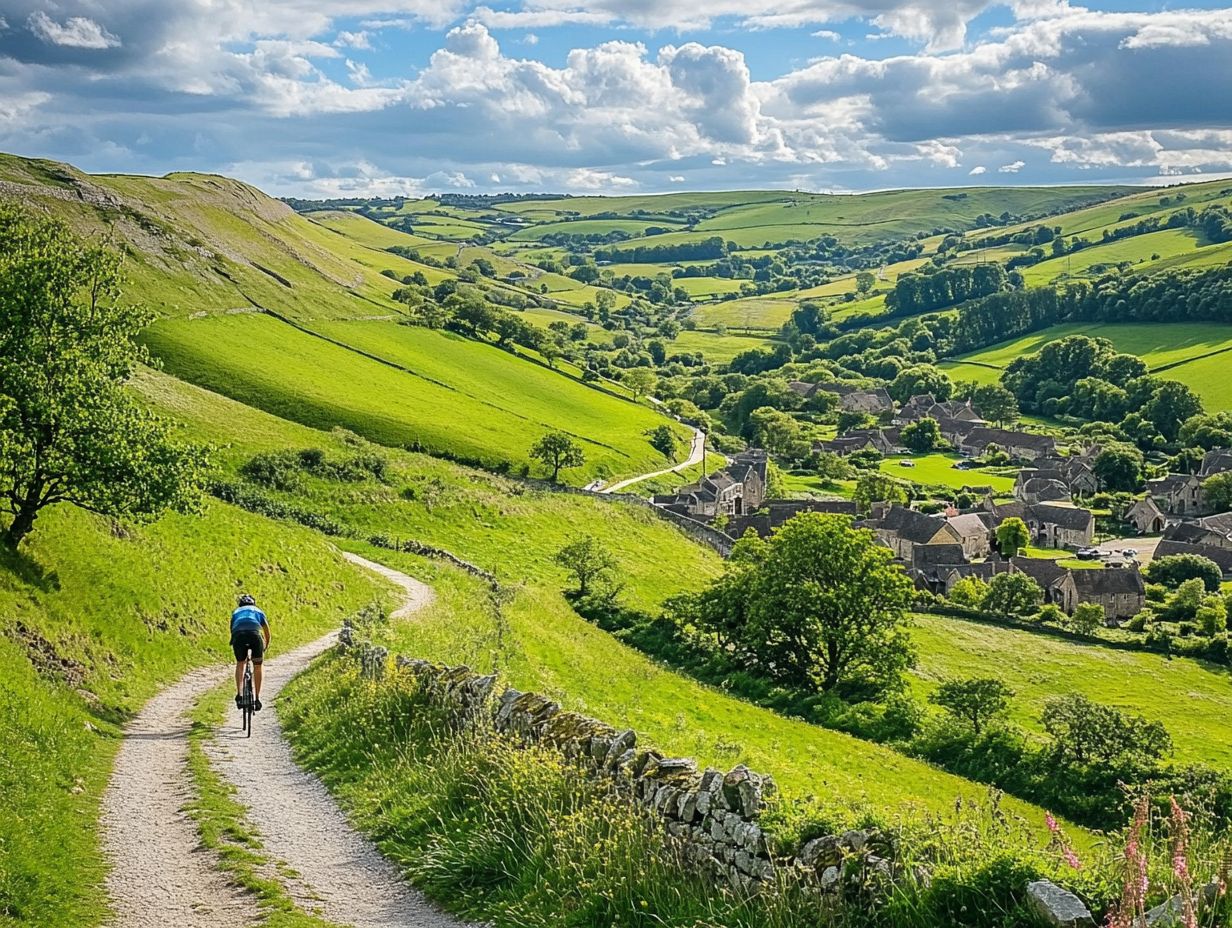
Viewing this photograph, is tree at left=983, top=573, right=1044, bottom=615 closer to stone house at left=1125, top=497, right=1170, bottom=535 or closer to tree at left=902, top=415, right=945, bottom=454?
stone house at left=1125, top=497, right=1170, bottom=535

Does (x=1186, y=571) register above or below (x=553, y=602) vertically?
below

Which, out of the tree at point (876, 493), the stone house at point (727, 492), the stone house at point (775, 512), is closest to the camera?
the stone house at point (775, 512)

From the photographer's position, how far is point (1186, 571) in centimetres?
9938

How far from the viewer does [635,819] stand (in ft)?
33.2

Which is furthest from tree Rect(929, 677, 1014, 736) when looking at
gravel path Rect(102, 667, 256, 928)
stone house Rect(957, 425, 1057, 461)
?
stone house Rect(957, 425, 1057, 461)

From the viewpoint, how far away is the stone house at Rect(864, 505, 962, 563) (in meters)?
109

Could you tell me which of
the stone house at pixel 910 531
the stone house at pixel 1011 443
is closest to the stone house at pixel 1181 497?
the stone house at pixel 1011 443

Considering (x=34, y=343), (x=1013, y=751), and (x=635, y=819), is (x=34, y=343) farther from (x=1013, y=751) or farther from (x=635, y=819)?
(x=1013, y=751)

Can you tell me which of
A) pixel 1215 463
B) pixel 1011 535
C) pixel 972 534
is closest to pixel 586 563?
pixel 972 534

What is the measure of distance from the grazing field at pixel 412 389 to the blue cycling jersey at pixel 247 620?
231 ft

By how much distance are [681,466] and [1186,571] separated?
56209 millimetres

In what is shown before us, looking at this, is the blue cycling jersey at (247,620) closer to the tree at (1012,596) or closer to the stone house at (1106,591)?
the tree at (1012,596)

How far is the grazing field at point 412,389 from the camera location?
90.7 metres

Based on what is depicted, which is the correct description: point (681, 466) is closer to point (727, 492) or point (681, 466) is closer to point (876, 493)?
point (727, 492)
